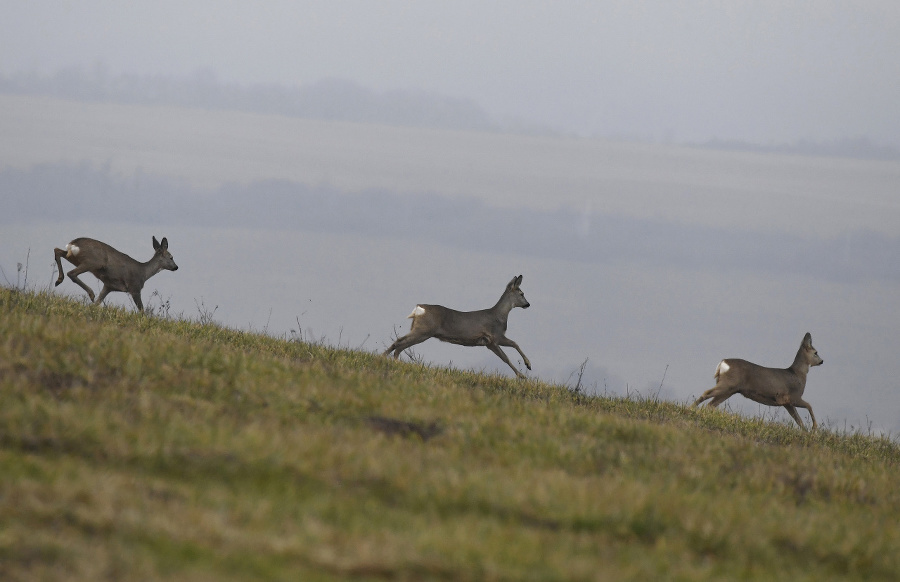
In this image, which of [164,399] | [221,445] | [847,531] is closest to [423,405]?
[164,399]

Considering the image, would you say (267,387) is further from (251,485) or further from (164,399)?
(251,485)

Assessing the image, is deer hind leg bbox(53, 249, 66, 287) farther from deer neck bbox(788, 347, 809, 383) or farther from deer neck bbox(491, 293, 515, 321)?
deer neck bbox(788, 347, 809, 383)

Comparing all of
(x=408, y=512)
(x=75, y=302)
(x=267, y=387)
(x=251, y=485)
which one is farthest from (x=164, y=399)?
(x=75, y=302)

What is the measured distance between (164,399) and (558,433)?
3512 millimetres

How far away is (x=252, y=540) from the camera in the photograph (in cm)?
523

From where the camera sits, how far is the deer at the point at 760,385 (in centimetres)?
1930

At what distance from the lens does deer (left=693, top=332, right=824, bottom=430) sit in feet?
63.3

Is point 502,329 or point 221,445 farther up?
point 502,329

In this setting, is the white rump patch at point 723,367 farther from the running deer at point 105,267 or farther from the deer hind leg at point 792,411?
the running deer at point 105,267

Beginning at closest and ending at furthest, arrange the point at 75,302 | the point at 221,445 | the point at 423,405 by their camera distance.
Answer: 1. the point at 221,445
2. the point at 423,405
3. the point at 75,302

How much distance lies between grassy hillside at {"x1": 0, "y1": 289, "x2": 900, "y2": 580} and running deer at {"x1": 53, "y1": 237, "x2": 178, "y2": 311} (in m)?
7.91

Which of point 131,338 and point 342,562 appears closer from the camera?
point 342,562

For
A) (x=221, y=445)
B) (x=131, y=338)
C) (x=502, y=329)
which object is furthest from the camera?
(x=502, y=329)

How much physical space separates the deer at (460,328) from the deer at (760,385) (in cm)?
373
